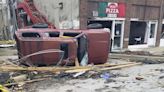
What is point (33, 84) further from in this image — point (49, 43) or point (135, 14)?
point (135, 14)

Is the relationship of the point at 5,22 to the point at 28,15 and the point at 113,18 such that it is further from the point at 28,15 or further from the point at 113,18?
the point at 113,18

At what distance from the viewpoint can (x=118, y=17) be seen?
1862 cm

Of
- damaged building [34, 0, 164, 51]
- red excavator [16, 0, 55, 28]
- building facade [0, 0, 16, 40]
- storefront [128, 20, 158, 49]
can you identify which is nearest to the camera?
damaged building [34, 0, 164, 51]

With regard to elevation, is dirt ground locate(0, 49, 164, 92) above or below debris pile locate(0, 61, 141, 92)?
below

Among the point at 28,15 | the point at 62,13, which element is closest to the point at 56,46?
the point at 62,13

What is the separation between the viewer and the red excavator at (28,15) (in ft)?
61.4

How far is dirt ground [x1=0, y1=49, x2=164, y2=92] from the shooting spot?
7.74 m

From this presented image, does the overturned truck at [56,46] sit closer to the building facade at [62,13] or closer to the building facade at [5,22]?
the building facade at [62,13]

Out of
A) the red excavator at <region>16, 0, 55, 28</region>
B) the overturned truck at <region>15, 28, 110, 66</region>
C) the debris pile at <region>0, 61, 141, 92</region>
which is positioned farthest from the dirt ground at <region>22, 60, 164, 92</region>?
the red excavator at <region>16, 0, 55, 28</region>

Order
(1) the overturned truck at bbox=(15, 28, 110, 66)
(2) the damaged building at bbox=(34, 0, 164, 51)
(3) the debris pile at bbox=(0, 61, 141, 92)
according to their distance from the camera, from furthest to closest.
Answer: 1. (2) the damaged building at bbox=(34, 0, 164, 51)
2. (1) the overturned truck at bbox=(15, 28, 110, 66)
3. (3) the debris pile at bbox=(0, 61, 141, 92)

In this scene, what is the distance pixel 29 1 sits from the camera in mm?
20812

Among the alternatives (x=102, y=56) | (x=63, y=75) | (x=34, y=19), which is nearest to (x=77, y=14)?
(x=34, y=19)

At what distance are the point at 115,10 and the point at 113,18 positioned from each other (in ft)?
1.77

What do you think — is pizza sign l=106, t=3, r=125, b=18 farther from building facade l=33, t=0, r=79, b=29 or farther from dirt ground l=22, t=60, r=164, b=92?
dirt ground l=22, t=60, r=164, b=92
